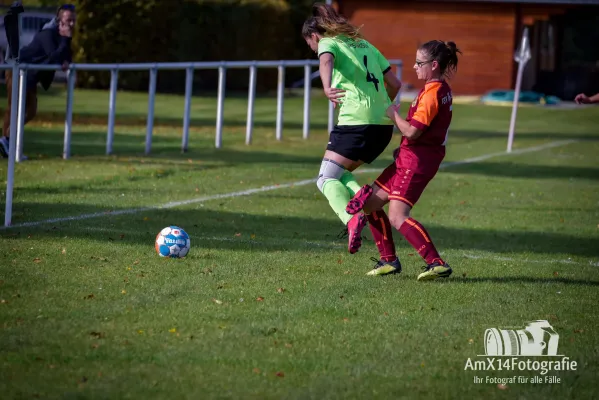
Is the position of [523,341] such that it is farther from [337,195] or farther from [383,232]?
[337,195]

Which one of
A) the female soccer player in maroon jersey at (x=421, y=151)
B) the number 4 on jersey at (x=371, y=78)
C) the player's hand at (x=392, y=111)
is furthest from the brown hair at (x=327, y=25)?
the player's hand at (x=392, y=111)

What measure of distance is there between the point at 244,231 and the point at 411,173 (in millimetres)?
2767

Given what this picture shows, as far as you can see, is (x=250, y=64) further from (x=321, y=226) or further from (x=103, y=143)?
(x=321, y=226)

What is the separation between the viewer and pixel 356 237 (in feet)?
24.8

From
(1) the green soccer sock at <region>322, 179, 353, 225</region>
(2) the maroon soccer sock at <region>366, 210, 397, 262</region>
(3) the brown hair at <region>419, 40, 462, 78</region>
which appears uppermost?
(3) the brown hair at <region>419, 40, 462, 78</region>

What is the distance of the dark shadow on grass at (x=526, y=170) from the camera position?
1620 cm

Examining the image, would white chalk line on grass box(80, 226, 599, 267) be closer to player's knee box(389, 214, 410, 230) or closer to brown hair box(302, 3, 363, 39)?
player's knee box(389, 214, 410, 230)

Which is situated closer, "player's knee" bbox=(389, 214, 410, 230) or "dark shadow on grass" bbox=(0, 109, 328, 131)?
"player's knee" bbox=(389, 214, 410, 230)

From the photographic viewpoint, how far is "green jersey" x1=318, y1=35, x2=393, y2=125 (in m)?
7.82

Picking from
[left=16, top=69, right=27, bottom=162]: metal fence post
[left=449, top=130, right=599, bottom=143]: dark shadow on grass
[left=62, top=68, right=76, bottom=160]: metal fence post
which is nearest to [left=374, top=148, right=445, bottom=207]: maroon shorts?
[left=16, top=69, right=27, bottom=162]: metal fence post

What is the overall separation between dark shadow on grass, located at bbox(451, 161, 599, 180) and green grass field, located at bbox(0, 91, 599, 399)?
33.9 inches

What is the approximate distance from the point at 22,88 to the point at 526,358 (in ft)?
32.9

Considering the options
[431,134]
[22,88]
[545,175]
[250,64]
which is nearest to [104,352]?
[431,134]

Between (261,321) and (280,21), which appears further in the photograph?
(280,21)
